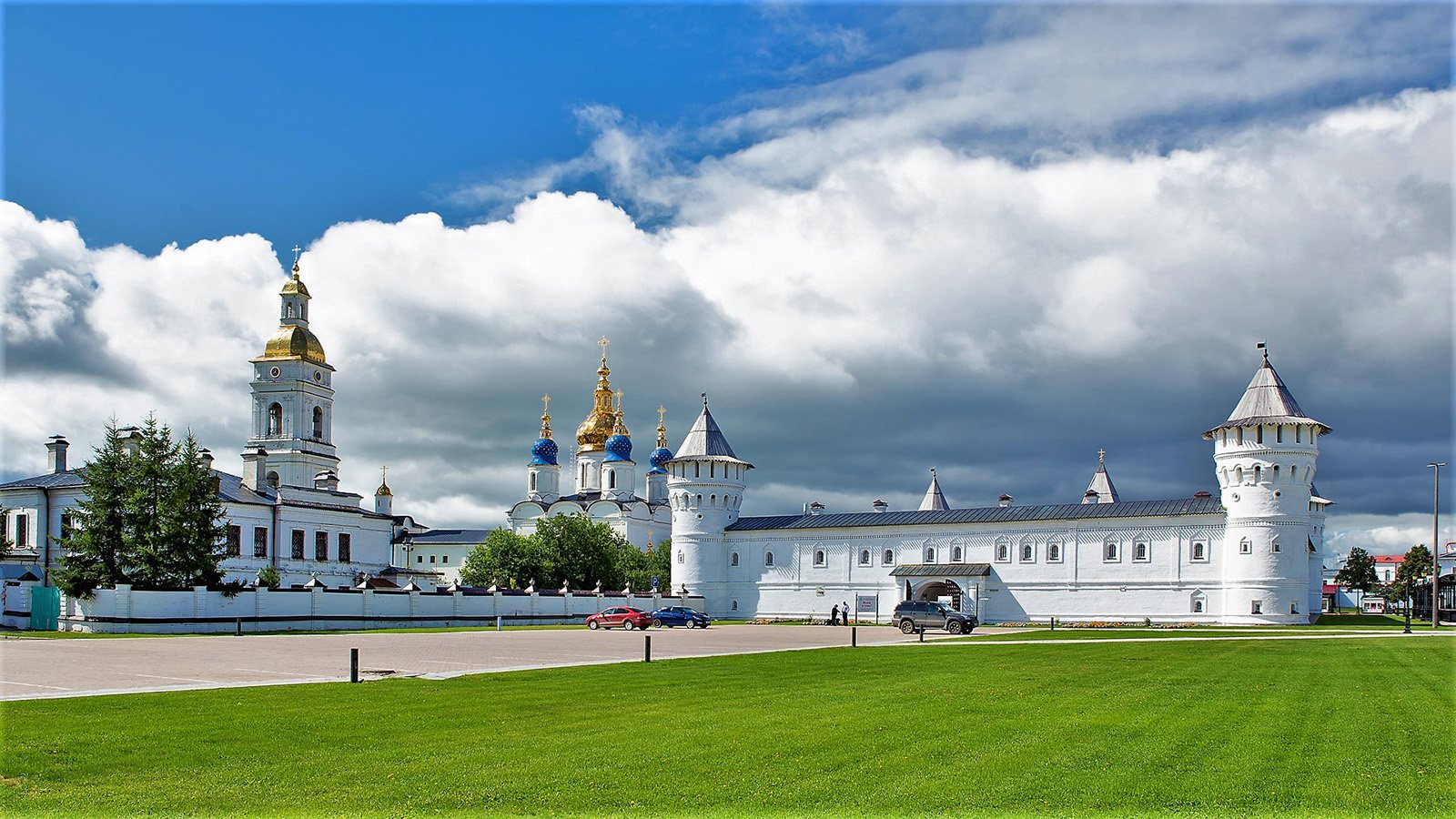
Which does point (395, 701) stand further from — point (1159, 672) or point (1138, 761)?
point (1159, 672)

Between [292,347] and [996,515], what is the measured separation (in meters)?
49.6

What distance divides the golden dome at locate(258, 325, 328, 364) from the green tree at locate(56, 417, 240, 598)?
3733cm

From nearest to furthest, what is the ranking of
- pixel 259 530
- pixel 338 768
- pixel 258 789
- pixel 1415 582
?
pixel 258 789, pixel 338 768, pixel 259 530, pixel 1415 582

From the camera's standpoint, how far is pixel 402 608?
5566 cm

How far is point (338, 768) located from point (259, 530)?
206 ft

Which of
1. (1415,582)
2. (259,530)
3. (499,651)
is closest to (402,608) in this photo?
(259,530)

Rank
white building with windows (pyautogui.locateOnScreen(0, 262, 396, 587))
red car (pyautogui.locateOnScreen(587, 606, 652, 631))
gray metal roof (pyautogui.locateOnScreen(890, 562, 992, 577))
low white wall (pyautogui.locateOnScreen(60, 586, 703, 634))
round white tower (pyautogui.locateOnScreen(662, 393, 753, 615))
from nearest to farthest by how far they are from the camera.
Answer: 1. low white wall (pyautogui.locateOnScreen(60, 586, 703, 634))
2. red car (pyautogui.locateOnScreen(587, 606, 652, 631))
3. white building with windows (pyautogui.locateOnScreen(0, 262, 396, 587))
4. gray metal roof (pyautogui.locateOnScreen(890, 562, 992, 577))
5. round white tower (pyautogui.locateOnScreen(662, 393, 753, 615))

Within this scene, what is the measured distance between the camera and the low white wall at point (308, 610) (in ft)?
143

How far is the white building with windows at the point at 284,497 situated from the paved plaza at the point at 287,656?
17.6 m

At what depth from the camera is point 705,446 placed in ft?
263

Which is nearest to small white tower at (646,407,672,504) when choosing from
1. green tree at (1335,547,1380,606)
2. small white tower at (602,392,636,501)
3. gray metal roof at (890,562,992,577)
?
small white tower at (602,392,636,501)

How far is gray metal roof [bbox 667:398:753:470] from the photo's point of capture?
80000 mm

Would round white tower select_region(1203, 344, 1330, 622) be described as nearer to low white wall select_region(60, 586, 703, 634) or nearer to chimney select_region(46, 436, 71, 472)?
low white wall select_region(60, 586, 703, 634)

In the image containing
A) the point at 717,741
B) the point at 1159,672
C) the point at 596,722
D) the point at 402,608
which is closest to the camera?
the point at 717,741
